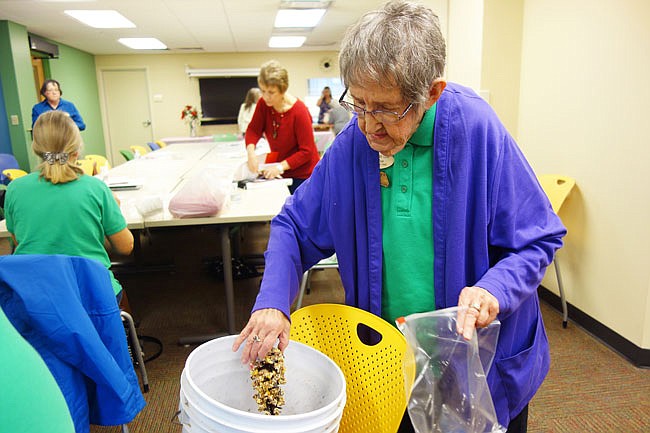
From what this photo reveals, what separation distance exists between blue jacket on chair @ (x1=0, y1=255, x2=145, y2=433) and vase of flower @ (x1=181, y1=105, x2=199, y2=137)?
968 cm

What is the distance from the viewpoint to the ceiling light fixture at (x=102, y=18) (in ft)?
21.6

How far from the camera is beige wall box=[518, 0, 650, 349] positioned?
7.93 ft

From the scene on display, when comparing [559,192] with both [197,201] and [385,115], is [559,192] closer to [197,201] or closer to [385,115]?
[197,201]

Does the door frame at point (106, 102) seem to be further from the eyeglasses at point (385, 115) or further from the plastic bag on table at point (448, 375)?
the plastic bag on table at point (448, 375)

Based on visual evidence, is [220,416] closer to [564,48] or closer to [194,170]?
[564,48]

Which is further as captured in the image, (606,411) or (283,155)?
(283,155)

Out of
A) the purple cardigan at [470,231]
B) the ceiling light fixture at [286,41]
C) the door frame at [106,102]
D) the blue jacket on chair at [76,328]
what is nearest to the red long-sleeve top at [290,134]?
the blue jacket on chair at [76,328]

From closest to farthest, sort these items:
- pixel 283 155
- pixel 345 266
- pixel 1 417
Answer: pixel 1 417 < pixel 345 266 < pixel 283 155

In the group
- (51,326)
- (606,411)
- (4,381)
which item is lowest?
(606,411)

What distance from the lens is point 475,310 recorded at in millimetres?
818

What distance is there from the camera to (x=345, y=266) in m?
1.08

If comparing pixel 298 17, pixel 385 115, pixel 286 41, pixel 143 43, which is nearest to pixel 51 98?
pixel 298 17

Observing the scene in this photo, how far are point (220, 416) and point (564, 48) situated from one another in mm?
3027

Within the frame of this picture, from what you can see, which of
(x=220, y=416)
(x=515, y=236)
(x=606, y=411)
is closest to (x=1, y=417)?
(x=220, y=416)
